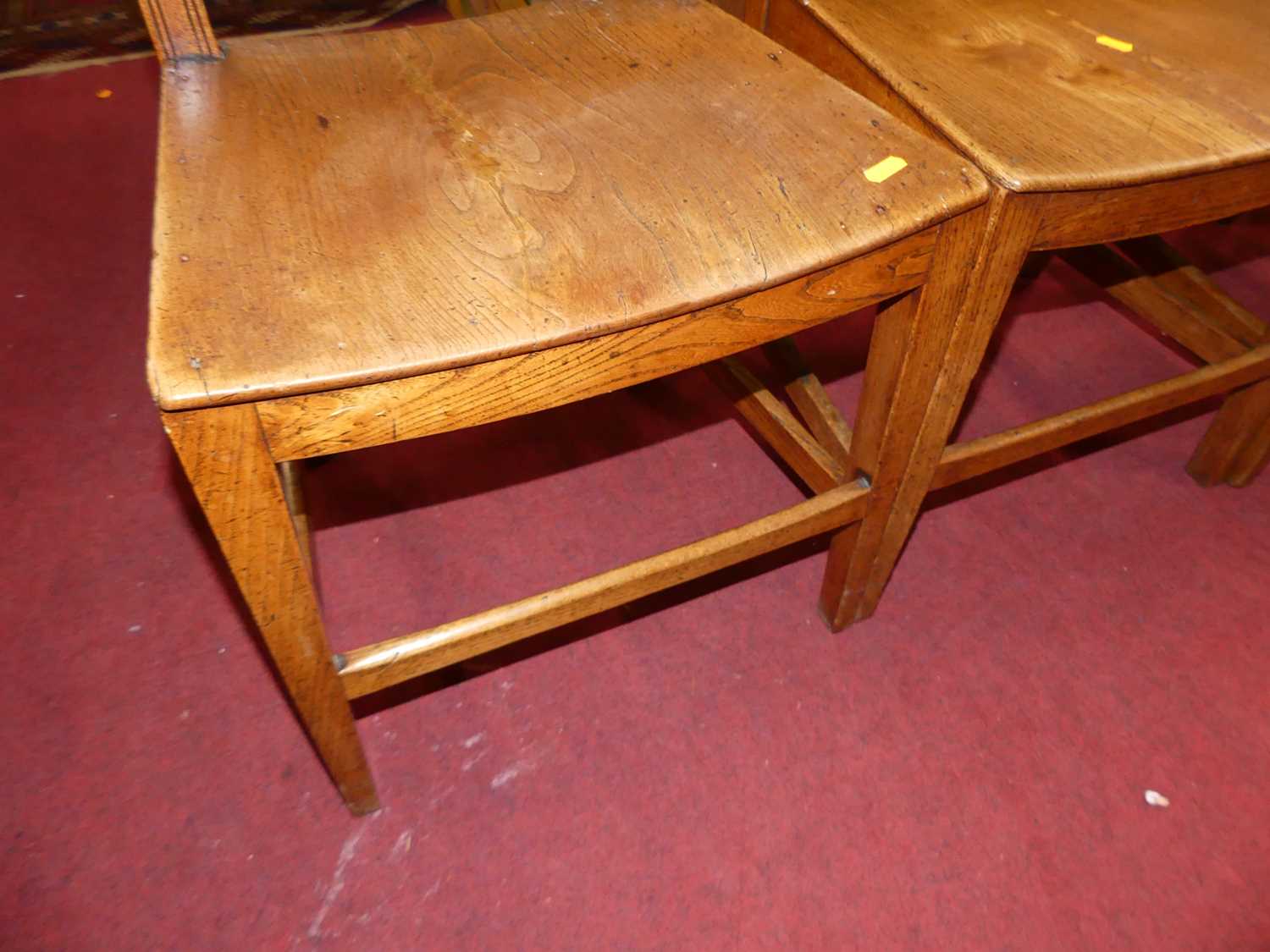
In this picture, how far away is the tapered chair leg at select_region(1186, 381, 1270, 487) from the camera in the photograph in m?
1.03

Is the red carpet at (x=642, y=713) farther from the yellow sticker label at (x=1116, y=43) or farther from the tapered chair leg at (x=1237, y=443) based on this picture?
the yellow sticker label at (x=1116, y=43)

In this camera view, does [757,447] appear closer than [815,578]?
No

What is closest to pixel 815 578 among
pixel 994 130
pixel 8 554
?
pixel 994 130

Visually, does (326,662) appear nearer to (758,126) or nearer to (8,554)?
(758,126)

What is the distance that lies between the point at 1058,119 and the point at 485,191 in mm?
412

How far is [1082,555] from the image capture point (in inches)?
41.4

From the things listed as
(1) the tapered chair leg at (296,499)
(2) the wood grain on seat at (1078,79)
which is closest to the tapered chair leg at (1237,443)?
(2) the wood grain on seat at (1078,79)

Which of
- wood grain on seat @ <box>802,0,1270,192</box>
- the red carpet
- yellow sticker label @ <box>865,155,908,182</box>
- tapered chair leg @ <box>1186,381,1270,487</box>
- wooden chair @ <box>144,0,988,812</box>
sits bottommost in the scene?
the red carpet

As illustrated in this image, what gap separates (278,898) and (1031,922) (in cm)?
63

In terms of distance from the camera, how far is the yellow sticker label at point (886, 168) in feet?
1.96

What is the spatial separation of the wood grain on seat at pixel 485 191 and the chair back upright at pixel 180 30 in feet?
0.06

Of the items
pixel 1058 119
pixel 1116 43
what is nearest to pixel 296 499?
pixel 1058 119

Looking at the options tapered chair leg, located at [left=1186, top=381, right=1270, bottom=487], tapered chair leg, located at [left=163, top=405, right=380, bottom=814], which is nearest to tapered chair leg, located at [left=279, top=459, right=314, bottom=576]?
tapered chair leg, located at [left=163, top=405, right=380, bottom=814]

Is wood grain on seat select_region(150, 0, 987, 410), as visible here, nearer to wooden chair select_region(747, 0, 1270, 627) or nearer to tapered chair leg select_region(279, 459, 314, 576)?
wooden chair select_region(747, 0, 1270, 627)
